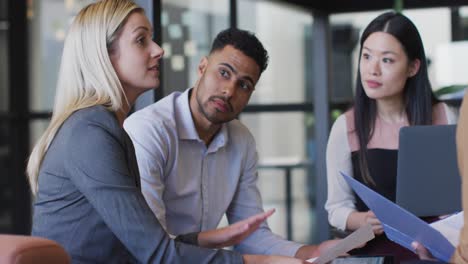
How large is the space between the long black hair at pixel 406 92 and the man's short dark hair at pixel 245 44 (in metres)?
0.41

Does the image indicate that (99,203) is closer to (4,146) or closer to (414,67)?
(414,67)

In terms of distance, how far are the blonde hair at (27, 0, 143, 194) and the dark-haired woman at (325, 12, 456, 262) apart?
1076mm

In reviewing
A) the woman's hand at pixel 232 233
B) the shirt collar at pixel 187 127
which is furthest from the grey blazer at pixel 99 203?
the shirt collar at pixel 187 127

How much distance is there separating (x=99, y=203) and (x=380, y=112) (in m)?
1.42

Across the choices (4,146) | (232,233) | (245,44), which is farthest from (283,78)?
(232,233)

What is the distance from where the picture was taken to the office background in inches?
215

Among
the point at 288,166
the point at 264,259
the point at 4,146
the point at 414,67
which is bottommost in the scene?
the point at 288,166

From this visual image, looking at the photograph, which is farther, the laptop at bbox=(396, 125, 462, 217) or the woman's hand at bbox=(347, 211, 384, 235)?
the woman's hand at bbox=(347, 211, 384, 235)

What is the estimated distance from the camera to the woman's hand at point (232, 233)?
6.03 ft

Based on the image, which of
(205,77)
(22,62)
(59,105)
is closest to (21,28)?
(22,62)

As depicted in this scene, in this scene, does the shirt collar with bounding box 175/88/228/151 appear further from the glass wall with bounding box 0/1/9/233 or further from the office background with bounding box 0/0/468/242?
the glass wall with bounding box 0/1/9/233

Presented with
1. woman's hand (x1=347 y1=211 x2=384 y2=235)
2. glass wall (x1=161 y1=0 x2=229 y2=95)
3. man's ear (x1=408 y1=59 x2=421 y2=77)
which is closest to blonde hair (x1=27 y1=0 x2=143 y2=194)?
woman's hand (x1=347 y1=211 x2=384 y2=235)

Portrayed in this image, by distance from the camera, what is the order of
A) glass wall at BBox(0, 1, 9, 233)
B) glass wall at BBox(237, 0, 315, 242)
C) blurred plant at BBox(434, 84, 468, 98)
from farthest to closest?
glass wall at BBox(237, 0, 315, 242)
glass wall at BBox(0, 1, 9, 233)
blurred plant at BBox(434, 84, 468, 98)

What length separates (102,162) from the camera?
5.72 feet
